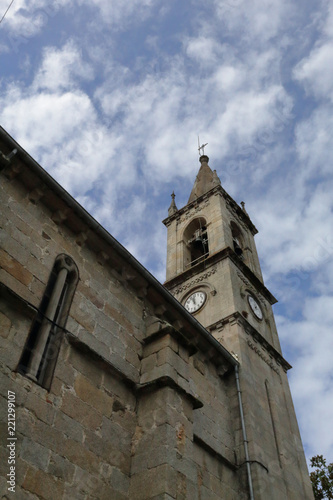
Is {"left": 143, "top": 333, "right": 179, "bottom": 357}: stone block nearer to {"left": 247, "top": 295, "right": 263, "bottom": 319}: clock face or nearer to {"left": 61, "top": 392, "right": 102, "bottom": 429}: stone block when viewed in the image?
{"left": 61, "top": 392, "right": 102, "bottom": 429}: stone block

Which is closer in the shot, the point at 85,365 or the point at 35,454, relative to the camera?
the point at 35,454

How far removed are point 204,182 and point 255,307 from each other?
9777 millimetres

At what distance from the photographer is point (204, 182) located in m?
25.3

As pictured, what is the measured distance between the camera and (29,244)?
8.10m

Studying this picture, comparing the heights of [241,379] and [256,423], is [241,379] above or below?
above

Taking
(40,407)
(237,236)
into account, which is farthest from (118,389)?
(237,236)

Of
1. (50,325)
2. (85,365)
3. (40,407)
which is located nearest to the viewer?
(40,407)

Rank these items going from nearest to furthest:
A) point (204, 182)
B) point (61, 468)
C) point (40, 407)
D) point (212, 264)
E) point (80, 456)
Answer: point (61, 468) → point (40, 407) → point (80, 456) → point (212, 264) → point (204, 182)

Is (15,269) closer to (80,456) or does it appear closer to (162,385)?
(80,456)

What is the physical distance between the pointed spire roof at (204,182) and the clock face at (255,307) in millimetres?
7288

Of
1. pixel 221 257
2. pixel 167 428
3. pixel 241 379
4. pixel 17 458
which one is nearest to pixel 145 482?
pixel 167 428

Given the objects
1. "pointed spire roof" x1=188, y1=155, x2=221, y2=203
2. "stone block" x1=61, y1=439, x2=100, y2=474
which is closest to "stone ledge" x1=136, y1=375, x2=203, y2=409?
"stone block" x1=61, y1=439, x2=100, y2=474

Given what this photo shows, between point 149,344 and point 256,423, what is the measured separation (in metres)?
4.58

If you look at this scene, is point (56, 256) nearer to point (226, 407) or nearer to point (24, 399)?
point (24, 399)
